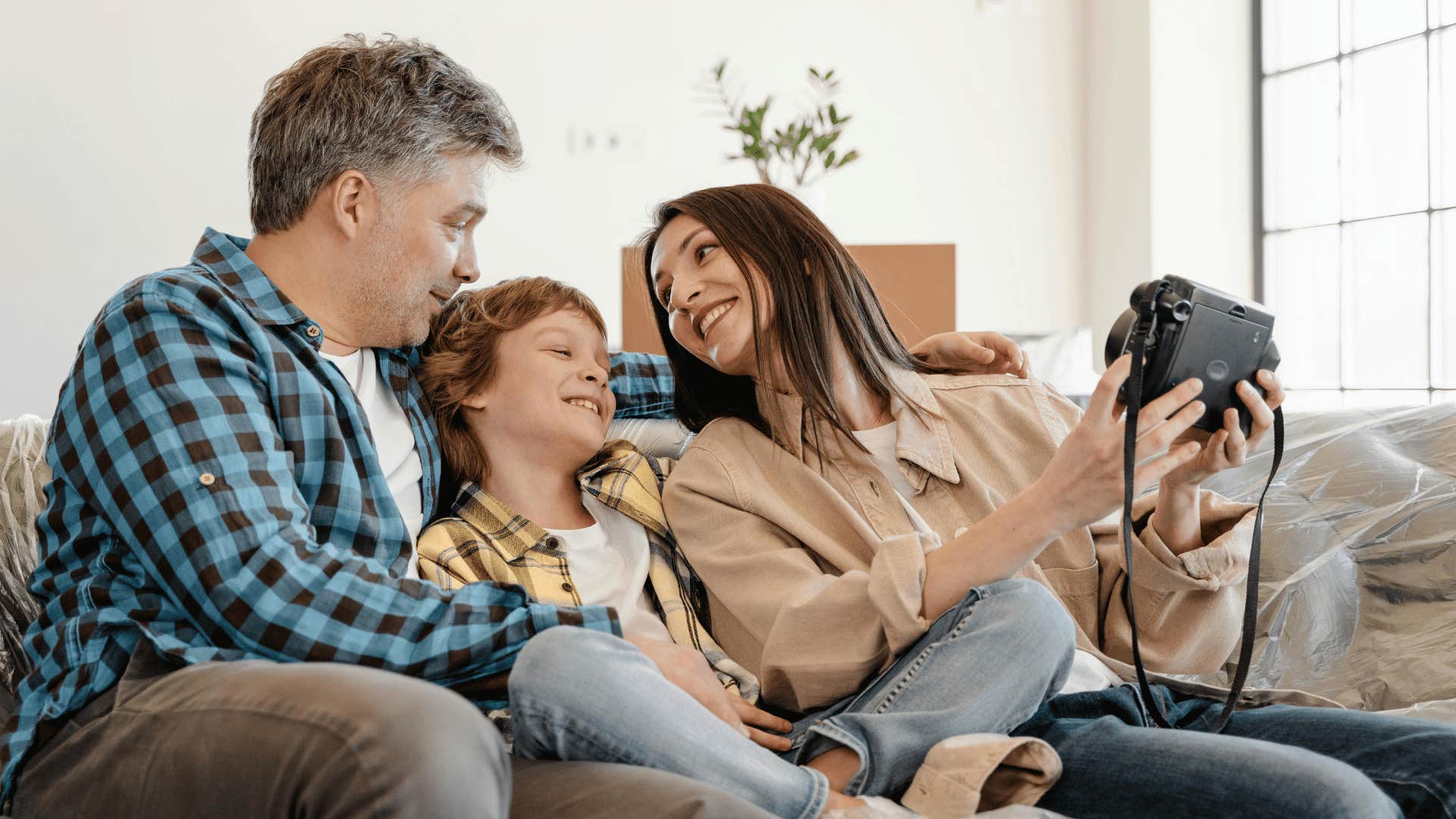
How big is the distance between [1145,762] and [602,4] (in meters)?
3.23

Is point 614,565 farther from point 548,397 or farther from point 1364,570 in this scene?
point 1364,570

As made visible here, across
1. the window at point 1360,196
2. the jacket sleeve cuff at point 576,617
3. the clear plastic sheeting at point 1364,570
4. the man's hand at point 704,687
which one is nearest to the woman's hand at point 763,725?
the man's hand at point 704,687

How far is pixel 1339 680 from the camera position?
Result: 52.6 inches

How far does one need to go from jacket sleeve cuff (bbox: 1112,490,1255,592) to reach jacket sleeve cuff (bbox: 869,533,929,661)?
0.28 meters

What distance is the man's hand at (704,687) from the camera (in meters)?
1.07

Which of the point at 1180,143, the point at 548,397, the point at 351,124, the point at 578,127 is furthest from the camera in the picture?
the point at 1180,143

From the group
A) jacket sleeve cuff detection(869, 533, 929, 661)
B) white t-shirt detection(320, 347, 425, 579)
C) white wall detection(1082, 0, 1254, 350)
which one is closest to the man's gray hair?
white t-shirt detection(320, 347, 425, 579)

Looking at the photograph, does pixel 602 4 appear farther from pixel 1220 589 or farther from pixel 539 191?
pixel 1220 589

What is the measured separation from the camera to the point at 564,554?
4.47ft

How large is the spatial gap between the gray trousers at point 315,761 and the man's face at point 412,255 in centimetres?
50

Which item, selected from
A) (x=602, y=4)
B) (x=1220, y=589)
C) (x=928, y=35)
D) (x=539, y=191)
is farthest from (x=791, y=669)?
(x=928, y=35)

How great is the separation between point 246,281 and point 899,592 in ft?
2.38

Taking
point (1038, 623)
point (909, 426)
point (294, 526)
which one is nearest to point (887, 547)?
point (1038, 623)

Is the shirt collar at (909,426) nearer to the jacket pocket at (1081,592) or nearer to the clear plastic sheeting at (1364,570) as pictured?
the jacket pocket at (1081,592)
